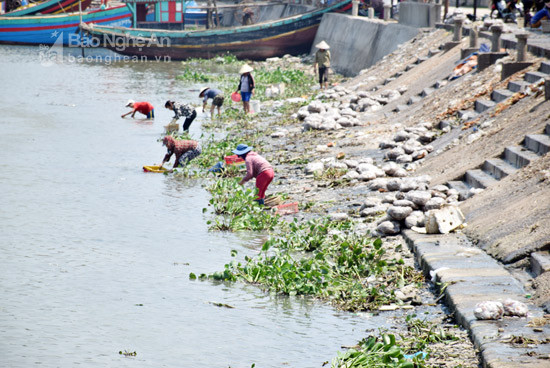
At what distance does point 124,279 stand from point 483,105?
23.6 ft

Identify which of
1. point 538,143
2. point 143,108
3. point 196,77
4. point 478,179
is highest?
point 538,143

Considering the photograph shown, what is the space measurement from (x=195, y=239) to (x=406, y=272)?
310 cm

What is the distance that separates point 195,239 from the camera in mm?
9578

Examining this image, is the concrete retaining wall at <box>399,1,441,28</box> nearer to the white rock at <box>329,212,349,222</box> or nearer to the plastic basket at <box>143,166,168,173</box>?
the plastic basket at <box>143,166,168,173</box>

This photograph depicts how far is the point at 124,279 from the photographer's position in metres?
8.10

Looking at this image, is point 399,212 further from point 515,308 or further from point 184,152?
point 184,152

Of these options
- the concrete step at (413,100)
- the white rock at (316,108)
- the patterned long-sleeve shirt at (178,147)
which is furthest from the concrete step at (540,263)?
the white rock at (316,108)

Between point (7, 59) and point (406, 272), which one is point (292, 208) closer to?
point (406, 272)

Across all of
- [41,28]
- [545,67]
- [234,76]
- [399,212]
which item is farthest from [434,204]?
[41,28]

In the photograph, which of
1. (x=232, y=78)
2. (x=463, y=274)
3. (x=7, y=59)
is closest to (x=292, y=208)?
(x=463, y=274)

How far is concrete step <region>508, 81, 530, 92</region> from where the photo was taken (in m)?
12.0

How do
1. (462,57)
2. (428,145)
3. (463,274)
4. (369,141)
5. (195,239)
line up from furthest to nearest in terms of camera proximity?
(462,57)
(369,141)
(428,145)
(195,239)
(463,274)

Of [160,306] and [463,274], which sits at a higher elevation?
[463,274]

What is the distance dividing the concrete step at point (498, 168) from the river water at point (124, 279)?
3.19m
